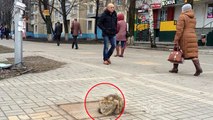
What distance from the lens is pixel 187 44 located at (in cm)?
855

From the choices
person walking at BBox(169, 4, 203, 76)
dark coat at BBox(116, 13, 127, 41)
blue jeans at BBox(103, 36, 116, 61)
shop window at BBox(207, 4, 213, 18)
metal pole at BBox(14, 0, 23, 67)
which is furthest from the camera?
shop window at BBox(207, 4, 213, 18)

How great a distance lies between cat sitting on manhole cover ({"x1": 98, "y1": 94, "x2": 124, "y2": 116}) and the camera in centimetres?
462

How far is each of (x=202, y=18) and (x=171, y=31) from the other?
351cm

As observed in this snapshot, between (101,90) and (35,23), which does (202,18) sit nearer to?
(101,90)

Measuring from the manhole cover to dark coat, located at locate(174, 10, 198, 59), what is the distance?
13.6 feet

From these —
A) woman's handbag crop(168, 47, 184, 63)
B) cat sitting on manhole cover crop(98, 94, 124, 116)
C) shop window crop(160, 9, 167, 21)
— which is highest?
shop window crop(160, 9, 167, 21)

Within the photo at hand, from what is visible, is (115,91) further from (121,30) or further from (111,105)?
(121,30)

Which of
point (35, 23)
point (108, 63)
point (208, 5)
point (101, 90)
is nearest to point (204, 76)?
point (108, 63)

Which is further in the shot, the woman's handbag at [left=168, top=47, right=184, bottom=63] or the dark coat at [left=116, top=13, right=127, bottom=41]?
the dark coat at [left=116, top=13, right=127, bottom=41]

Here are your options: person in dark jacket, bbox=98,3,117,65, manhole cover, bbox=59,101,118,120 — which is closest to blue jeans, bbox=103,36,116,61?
person in dark jacket, bbox=98,3,117,65

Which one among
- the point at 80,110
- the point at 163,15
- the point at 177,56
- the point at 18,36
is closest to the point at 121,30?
the point at 177,56

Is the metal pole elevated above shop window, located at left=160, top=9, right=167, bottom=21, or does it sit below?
below

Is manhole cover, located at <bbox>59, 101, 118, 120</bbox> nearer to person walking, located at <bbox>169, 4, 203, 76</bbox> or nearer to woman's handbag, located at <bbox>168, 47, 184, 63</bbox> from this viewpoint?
woman's handbag, located at <bbox>168, 47, 184, 63</bbox>

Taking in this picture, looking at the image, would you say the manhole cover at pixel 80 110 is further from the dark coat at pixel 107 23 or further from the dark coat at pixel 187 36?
the dark coat at pixel 107 23
